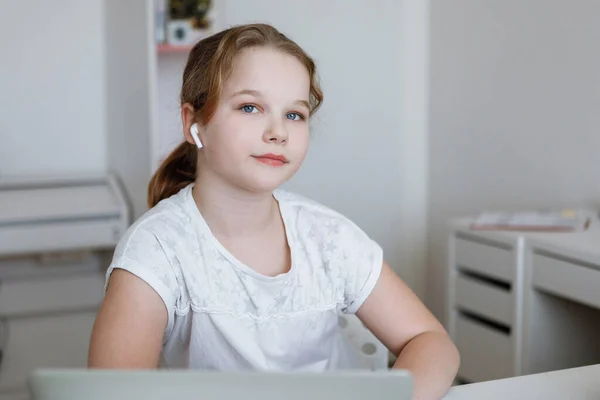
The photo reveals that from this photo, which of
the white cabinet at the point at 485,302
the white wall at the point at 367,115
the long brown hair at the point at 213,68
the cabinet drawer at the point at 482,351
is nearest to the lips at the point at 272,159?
the long brown hair at the point at 213,68

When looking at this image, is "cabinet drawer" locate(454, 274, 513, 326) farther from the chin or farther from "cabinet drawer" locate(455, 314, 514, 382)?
the chin

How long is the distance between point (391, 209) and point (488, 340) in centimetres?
106

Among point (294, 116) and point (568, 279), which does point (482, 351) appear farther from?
point (294, 116)

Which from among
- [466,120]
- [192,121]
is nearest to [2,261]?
[466,120]

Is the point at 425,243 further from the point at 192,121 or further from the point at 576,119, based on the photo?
the point at 192,121

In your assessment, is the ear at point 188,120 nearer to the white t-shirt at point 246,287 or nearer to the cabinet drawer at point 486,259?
the white t-shirt at point 246,287

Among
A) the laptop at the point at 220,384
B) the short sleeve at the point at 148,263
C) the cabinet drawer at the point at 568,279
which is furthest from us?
the cabinet drawer at the point at 568,279

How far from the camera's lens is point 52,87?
3.63 m

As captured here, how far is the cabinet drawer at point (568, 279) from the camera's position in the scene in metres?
2.30

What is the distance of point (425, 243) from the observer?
382 cm

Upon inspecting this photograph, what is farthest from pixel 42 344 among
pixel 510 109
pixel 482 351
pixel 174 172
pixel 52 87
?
pixel 174 172

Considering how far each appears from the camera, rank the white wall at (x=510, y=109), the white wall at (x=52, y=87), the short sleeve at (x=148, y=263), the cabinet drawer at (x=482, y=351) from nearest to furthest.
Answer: the short sleeve at (x=148, y=263) → the cabinet drawer at (x=482, y=351) → the white wall at (x=510, y=109) → the white wall at (x=52, y=87)

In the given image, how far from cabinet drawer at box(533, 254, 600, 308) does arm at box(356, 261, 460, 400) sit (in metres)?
0.99

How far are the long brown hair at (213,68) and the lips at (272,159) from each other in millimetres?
112
